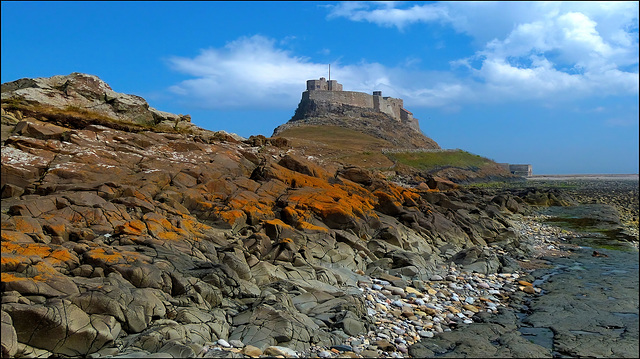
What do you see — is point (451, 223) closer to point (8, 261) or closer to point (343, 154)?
point (8, 261)

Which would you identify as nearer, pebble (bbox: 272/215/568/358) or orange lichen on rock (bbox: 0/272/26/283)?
orange lichen on rock (bbox: 0/272/26/283)

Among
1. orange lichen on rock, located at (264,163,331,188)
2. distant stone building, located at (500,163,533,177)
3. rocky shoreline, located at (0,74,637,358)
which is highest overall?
distant stone building, located at (500,163,533,177)

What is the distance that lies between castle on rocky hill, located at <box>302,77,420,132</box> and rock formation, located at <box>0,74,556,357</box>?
10778 centimetres

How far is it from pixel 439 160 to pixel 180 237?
93103 millimetres

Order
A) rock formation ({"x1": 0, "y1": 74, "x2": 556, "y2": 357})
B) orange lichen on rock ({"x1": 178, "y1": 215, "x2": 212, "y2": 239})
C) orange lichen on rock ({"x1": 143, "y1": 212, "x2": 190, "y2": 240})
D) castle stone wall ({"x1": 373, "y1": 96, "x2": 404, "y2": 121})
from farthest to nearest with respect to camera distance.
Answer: castle stone wall ({"x1": 373, "y1": 96, "x2": 404, "y2": 121}) < orange lichen on rock ({"x1": 178, "y1": 215, "x2": 212, "y2": 239}) < orange lichen on rock ({"x1": 143, "y1": 212, "x2": 190, "y2": 240}) < rock formation ({"x1": 0, "y1": 74, "x2": 556, "y2": 357})

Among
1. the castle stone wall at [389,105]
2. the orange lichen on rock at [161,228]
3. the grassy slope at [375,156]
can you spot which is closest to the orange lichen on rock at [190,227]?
the orange lichen on rock at [161,228]

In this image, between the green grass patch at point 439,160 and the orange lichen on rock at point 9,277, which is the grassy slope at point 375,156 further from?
the orange lichen on rock at point 9,277

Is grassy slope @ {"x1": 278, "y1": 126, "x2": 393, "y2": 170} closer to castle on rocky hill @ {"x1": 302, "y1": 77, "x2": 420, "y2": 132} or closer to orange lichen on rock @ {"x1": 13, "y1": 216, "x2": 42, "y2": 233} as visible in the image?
castle on rocky hill @ {"x1": 302, "y1": 77, "x2": 420, "y2": 132}

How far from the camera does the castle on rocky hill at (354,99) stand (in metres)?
141

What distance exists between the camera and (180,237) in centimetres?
1594

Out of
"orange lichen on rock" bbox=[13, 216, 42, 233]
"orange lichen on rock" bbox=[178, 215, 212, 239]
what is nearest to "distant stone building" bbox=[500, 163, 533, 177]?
"orange lichen on rock" bbox=[178, 215, 212, 239]

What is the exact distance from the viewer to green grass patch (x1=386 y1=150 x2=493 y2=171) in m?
94.2

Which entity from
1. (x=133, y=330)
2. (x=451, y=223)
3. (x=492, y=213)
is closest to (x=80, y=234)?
(x=133, y=330)

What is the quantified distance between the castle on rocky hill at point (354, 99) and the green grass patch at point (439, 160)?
37402 millimetres
